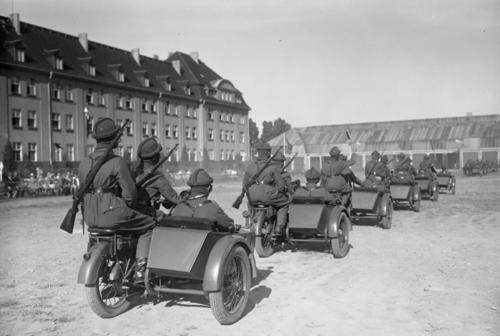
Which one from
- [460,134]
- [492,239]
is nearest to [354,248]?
[492,239]

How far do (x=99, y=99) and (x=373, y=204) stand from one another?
39.0 meters

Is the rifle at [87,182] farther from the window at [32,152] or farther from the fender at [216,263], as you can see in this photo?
the window at [32,152]

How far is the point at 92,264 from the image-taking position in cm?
487

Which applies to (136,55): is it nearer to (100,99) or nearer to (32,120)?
(100,99)

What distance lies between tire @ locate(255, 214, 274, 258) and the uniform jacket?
2.60 metres

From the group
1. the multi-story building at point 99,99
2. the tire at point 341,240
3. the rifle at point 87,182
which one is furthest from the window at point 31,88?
the rifle at point 87,182

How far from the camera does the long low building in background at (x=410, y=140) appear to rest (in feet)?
199

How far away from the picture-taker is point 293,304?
559 cm

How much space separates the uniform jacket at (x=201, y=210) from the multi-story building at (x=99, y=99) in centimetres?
2784

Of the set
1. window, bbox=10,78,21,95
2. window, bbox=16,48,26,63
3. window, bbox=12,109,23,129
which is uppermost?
window, bbox=16,48,26,63

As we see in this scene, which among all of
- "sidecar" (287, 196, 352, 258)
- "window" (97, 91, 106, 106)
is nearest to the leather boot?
"sidecar" (287, 196, 352, 258)

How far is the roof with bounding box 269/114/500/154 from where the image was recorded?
211 ft

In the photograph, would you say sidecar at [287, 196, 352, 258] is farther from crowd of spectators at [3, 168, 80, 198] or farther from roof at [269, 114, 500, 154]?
roof at [269, 114, 500, 154]

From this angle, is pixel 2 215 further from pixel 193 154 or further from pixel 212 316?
pixel 193 154
